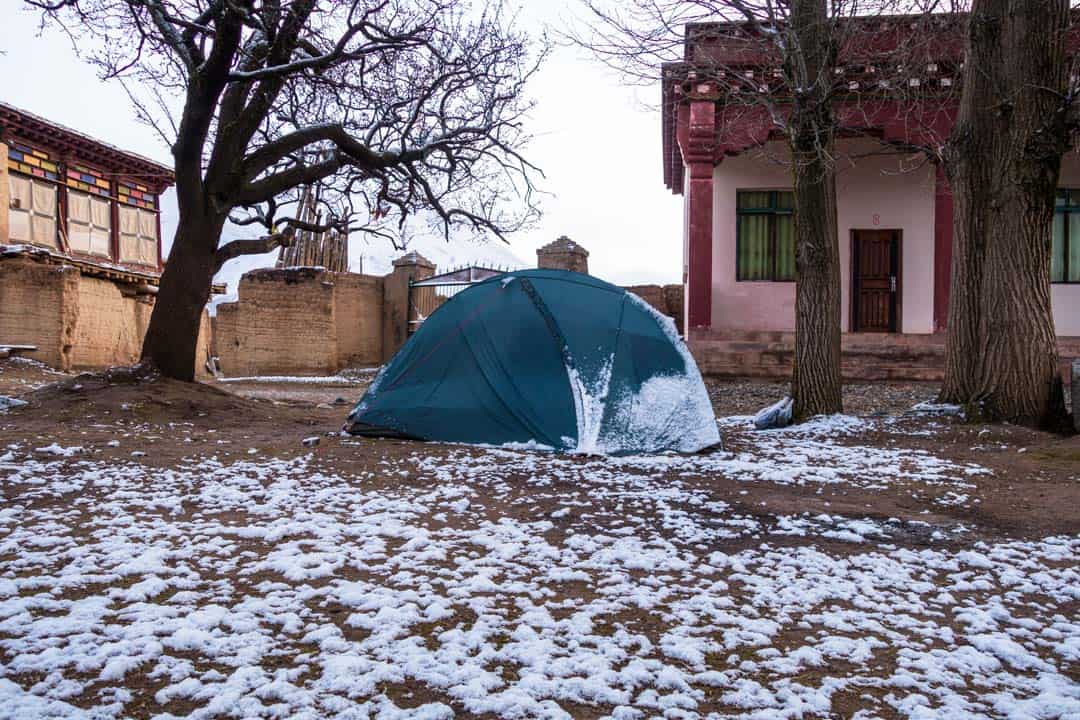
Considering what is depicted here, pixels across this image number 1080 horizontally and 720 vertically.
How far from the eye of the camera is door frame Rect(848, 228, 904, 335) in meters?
12.7

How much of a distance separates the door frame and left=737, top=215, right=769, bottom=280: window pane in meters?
1.46

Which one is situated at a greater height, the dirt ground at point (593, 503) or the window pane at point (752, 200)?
the window pane at point (752, 200)

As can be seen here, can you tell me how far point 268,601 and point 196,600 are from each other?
0.84 feet

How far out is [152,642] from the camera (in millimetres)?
2213

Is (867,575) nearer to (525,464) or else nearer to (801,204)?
(525,464)

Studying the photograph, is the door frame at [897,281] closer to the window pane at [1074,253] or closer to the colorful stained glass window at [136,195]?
the window pane at [1074,253]

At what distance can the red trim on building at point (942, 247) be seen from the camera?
39.9ft

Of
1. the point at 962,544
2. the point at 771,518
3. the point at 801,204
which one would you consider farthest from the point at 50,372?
the point at 962,544

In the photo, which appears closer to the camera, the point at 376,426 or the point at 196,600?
the point at 196,600

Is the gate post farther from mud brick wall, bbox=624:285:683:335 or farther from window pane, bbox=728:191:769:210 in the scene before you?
window pane, bbox=728:191:769:210

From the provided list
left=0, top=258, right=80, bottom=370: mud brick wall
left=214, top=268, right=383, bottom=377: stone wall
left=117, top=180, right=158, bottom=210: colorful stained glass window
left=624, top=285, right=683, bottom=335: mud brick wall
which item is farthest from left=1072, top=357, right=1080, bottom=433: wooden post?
left=117, top=180, right=158, bottom=210: colorful stained glass window

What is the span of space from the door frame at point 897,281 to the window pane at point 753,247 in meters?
1.46

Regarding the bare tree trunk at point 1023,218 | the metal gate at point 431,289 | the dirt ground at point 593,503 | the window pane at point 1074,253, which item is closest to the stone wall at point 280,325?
the metal gate at point 431,289

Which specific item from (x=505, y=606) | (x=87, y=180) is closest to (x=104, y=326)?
(x=87, y=180)
